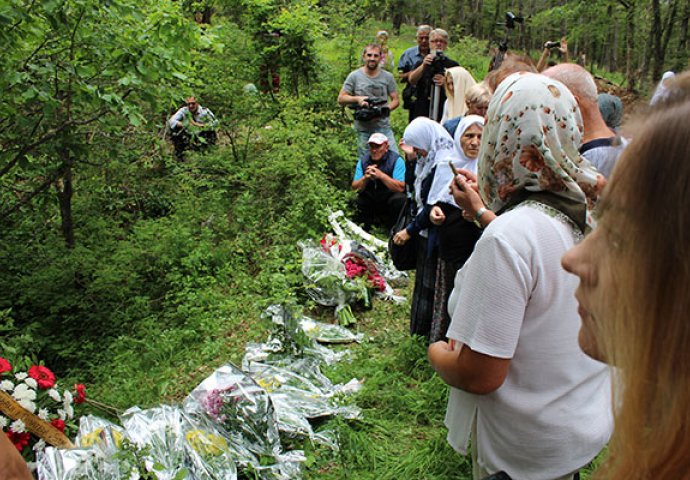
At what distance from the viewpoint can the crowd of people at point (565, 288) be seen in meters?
0.57

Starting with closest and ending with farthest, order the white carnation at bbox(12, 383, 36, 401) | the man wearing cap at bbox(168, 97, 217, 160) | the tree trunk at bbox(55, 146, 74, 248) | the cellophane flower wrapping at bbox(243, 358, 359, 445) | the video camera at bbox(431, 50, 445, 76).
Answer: the white carnation at bbox(12, 383, 36, 401) → the cellophane flower wrapping at bbox(243, 358, 359, 445) → the tree trunk at bbox(55, 146, 74, 248) → the video camera at bbox(431, 50, 445, 76) → the man wearing cap at bbox(168, 97, 217, 160)

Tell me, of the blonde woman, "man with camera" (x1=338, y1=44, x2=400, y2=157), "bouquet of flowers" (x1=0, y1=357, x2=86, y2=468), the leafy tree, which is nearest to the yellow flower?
"bouquet of flowers" (x1=0, y1=357, x2=86, y2=468)

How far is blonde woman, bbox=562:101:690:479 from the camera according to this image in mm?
555

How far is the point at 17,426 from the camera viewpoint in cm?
238

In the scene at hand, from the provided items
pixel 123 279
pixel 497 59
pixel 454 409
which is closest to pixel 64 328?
pixel 123 279

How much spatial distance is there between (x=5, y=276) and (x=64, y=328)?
86 cm

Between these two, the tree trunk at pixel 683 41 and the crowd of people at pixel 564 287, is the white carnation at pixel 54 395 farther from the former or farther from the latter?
the tree trunk at pixel 683 41

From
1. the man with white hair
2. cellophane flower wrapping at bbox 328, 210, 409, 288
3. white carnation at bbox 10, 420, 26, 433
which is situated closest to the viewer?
white carnation at bbox 10, 420, 26, 433

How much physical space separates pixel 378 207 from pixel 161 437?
4.08m

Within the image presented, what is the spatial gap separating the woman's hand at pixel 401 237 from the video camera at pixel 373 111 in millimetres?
3122

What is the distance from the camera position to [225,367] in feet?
10.2

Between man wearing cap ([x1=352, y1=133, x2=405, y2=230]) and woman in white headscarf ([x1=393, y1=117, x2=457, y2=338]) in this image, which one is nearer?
woman in white headscarf ([x1=393, y1=117, x2=457, y2=338])

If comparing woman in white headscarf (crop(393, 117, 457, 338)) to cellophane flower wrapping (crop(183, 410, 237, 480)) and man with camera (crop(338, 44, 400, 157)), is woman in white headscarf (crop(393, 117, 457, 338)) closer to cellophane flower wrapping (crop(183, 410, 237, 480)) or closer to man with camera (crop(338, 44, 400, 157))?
cellophane flower wrapping (crop(183, 410, 237, 480))

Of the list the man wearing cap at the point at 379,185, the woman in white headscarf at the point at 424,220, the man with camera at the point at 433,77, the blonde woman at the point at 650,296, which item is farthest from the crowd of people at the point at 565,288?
the man with camera at the point at 433,77
